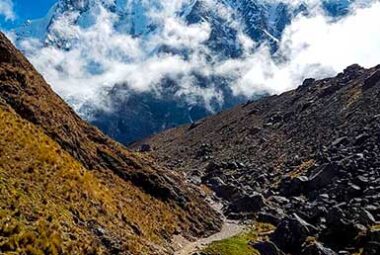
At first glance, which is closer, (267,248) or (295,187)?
(267,248)

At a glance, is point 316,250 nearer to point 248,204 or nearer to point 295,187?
point 248,204

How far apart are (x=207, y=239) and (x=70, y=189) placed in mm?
23978

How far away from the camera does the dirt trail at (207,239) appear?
6850cm

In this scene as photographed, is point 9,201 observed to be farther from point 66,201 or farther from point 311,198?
point 311,198

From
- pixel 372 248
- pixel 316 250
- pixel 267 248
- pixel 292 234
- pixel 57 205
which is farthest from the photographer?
pixel 292 234

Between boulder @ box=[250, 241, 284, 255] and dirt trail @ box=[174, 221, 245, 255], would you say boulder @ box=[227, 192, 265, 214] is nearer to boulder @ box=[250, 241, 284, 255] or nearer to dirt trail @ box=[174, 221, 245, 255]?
dirt trail @ box=[174, 221, 245, 255]

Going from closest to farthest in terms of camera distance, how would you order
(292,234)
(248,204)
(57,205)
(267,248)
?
(57,205)
(267,248)
(292,234)
(248,204)

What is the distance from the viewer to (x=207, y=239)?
7781 cm

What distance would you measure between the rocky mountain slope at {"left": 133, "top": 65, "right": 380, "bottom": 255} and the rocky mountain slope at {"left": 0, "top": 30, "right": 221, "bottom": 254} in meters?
12.0

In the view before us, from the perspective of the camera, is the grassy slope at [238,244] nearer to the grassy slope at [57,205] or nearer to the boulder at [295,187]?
the grassy slope at [57,205]

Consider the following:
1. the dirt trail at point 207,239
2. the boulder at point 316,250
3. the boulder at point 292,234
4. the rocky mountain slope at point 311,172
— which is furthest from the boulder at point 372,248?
the dirt trail at point 207,239

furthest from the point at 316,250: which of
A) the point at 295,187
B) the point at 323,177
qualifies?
the point at 295,187

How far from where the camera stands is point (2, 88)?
2717 inches

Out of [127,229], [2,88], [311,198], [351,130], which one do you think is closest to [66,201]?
[127,229]
